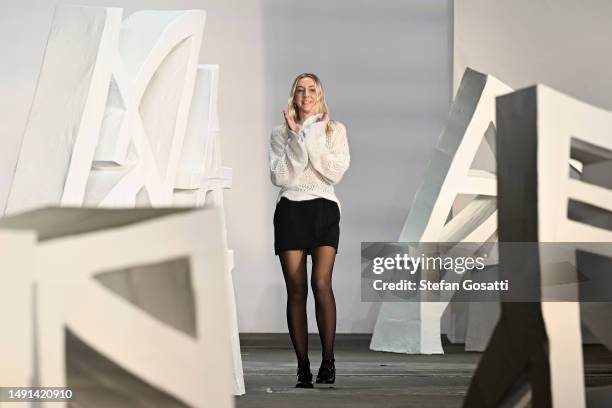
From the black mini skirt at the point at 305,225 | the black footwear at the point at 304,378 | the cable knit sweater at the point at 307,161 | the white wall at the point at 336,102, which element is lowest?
the black footwear at the point at 304,378

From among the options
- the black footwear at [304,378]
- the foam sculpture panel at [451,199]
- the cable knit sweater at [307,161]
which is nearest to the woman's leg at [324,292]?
the black footwear at [304,378]

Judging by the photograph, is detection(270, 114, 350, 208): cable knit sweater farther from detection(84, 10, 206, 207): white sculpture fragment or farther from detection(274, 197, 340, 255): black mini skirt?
detection(84, 10, 206, 207): white sculpture fragment

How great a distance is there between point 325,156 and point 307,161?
84mm

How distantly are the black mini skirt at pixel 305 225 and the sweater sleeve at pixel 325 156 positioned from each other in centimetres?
14

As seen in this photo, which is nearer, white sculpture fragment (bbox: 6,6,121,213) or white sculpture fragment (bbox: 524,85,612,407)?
white sculpture fragment (bbox: 524,85,612,407)

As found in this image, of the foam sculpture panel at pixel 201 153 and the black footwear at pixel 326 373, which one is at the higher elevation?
the foam sculpture panel at pixel 201 153

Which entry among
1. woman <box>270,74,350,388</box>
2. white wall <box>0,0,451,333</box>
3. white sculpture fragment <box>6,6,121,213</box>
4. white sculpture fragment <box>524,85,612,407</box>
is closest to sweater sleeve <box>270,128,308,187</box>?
woman <box>270,74,350,388</box>

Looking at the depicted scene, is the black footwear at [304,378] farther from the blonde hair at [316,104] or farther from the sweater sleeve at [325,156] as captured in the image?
the blonde hair at [316,104]

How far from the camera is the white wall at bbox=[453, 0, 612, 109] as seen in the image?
8.02 meters

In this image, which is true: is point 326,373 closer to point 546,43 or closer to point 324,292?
point 324,292

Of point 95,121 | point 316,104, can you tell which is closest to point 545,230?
point 95,121

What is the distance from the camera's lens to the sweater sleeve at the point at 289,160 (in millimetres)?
4952

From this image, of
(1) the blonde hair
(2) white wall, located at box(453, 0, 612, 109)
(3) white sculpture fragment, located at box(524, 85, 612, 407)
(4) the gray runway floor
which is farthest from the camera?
(2) white wall, located at box(453, 0, 612, 109)

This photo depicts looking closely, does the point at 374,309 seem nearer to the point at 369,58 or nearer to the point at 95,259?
the point at 369,58
